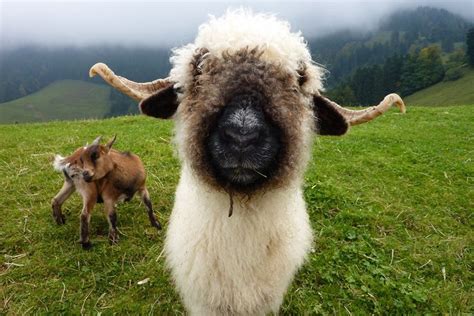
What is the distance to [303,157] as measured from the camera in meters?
2.95

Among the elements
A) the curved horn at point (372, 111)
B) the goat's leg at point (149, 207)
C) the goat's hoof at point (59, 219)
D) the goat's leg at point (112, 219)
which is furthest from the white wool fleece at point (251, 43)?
the goat's hoof at point (59, 219)

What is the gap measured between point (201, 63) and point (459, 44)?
15215 centimetres

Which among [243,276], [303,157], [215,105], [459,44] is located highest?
[215,105]

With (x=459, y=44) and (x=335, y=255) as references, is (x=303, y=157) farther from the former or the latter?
(x=459, y=44)

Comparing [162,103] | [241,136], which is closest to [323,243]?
[162,103]

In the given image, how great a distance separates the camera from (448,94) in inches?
2452

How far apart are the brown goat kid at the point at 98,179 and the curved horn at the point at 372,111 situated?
3151 millimetres

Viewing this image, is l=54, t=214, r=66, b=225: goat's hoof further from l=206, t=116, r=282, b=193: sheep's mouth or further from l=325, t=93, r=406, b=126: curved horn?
l=325, t=93, r=406, b=126: curved horn

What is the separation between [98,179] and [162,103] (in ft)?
8.06

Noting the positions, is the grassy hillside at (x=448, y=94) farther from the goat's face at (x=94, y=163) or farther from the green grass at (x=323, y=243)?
the goat's face at (x=94, y=163)

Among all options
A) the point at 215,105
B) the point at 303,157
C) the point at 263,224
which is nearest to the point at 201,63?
the point at 215,105

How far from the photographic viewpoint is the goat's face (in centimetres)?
501

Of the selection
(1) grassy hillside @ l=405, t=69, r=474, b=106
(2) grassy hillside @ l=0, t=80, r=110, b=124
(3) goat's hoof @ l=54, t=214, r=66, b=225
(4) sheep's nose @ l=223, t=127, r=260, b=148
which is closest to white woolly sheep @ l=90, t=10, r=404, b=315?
(4) sheep's nose @ l=223, t=127, r=260, b=148

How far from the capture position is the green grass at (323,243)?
4.54 meters
